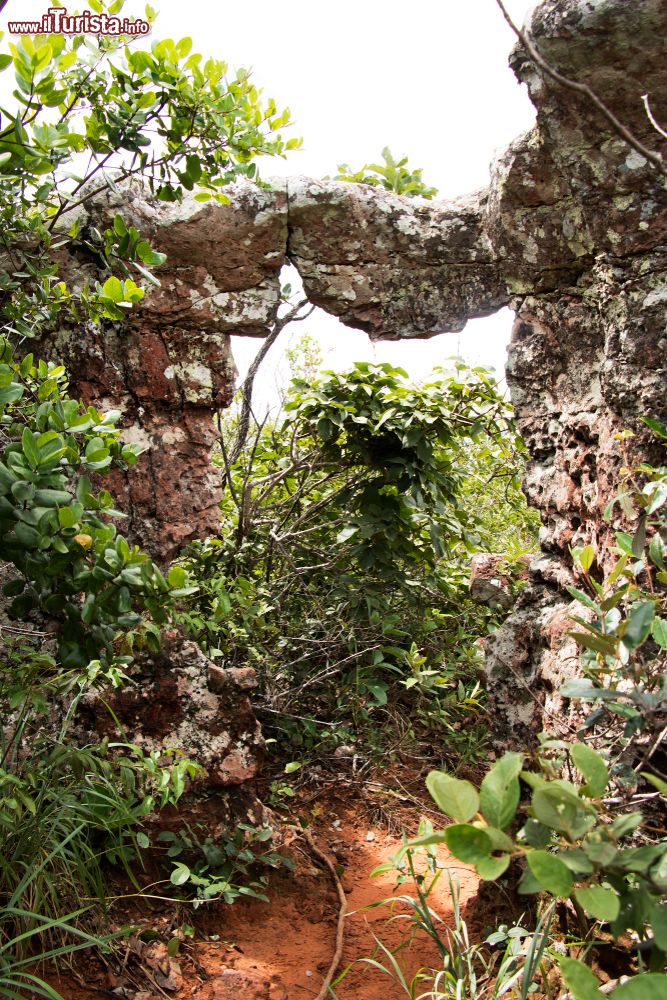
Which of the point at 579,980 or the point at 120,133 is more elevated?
the point at 120,133

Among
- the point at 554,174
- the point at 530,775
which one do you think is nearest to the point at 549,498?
the point at 554,174

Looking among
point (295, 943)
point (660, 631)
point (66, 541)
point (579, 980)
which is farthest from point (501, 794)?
point (295, 943)

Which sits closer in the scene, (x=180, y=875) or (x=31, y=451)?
(x=31, y=451)

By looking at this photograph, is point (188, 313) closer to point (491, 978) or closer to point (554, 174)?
point (554, 174)

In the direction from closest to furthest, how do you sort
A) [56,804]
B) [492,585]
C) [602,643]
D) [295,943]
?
[602,643], [56,804], [295,943], [492,585]

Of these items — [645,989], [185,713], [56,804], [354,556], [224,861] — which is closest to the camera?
[645,989]

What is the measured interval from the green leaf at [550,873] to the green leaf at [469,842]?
0.05 m

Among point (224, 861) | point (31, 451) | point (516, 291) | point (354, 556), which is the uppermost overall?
point (516, 291)

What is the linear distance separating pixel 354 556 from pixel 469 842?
2.90m

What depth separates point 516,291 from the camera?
9.25ft

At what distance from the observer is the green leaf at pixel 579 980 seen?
89cm

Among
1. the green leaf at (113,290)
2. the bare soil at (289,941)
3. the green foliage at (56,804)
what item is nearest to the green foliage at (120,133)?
the green leaf at (113,290)

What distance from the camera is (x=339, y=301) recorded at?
339 centimetres

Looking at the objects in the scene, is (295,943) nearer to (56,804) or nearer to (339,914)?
(339,914)
